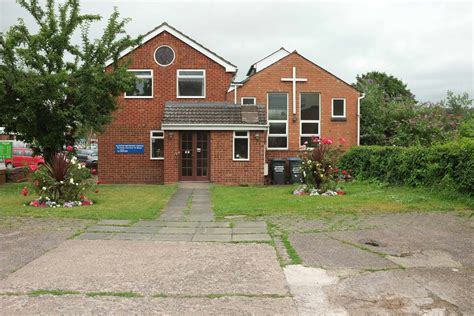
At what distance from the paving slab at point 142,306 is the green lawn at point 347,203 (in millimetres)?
5682

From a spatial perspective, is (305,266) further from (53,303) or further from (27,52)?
(27,52)

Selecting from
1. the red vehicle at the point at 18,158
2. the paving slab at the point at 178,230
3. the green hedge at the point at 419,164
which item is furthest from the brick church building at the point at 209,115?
the paving slab at the point at 178,230

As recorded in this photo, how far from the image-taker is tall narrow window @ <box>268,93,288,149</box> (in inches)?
874

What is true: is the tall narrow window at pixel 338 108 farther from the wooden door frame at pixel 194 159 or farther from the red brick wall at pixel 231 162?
the wooden door frame at pixel 194 159

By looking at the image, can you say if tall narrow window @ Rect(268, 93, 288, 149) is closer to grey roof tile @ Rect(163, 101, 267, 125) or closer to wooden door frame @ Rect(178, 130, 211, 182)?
grey roof tile @ Rect(163, 101, 267, 125)

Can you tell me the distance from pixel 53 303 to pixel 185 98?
17.5 meters

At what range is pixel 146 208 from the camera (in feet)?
37.5

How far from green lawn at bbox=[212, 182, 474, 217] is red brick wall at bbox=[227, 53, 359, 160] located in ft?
25.0

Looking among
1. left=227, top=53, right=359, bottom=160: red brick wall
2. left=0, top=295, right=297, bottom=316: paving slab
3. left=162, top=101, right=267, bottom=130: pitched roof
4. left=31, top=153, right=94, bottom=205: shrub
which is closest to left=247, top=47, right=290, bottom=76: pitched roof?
left=227, top=53, right=359, bottom=160: red brick wall

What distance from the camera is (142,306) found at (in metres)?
4.42

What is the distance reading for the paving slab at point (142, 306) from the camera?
4266 millimetres

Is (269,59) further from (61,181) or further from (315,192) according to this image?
(61,181)

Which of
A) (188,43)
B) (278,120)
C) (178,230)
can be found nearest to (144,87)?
(188,43)

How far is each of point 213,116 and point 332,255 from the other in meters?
14.1
